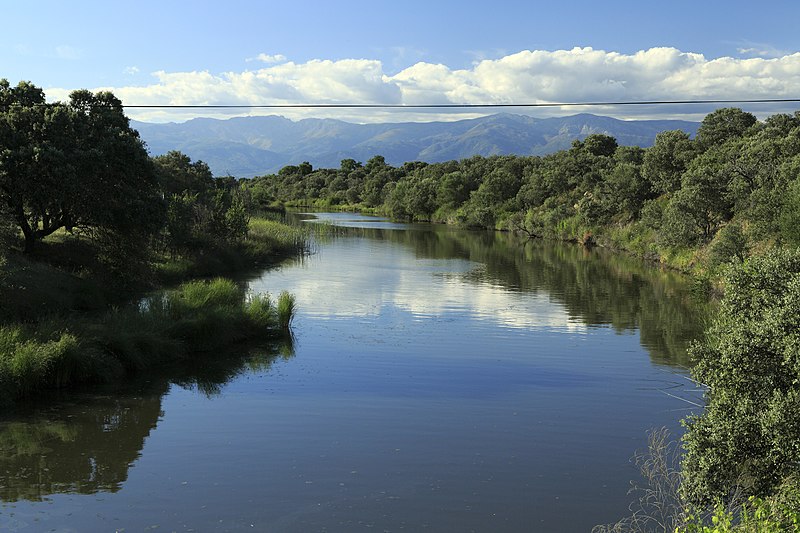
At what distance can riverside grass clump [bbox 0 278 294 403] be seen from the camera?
18750mm

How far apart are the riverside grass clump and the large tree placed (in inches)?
240

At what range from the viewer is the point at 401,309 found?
116 ft

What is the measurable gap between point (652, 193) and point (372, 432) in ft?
192

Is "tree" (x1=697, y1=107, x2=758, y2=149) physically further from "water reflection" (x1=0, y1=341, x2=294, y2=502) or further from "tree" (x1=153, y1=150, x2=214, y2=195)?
"water reflection" (x1=0, y1=341, x2=294, y2=502)

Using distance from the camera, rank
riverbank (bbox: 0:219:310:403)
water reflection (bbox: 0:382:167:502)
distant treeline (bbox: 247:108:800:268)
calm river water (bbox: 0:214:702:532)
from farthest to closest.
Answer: distant treeline (bbox: 247:108:800:268)
riverbank (bbox: 0:219:310:403)
water reflection (bbox: 0:382:167:502)
calm river water (bbox: 0:214:702:532)

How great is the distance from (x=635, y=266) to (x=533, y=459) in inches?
1727

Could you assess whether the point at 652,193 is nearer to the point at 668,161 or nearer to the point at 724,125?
the point at 668,161

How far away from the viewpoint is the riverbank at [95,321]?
19.2 m

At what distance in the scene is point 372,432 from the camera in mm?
17281

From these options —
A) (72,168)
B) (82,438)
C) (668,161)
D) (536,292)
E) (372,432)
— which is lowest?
(536,292)

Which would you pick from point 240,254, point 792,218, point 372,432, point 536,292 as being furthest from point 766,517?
point 240,254

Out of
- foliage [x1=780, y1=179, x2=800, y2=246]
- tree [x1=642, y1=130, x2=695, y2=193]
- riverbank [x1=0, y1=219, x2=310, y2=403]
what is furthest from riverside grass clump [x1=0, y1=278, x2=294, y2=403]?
tree [x1=642, y1=130, x2=695, y2=193]

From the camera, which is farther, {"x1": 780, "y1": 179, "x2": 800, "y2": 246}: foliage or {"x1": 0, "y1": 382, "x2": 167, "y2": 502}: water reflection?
{"x1": 780, "y1": 179, "x2": 800, "y2": 246}: foliage

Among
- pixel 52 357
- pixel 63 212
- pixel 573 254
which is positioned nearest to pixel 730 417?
pixel 52 357
